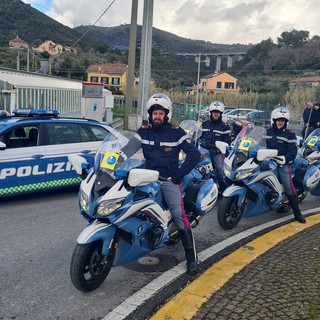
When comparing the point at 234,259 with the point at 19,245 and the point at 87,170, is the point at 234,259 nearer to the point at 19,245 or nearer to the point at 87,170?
the point at 87,170

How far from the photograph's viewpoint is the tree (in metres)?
96.2

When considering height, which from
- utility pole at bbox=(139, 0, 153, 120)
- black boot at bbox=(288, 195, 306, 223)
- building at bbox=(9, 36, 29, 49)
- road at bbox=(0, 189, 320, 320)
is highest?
building at bbox=(9, 36, 29, 49)

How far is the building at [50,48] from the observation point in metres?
87.0

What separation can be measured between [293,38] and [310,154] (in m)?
99.8

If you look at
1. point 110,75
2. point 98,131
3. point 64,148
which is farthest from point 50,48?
point 64,148

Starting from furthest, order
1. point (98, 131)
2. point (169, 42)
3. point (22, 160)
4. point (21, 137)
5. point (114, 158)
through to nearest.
Result: point (169, 42)
point (98, 131)
point (21, 137)
point (22, 160)
point (114, 158)

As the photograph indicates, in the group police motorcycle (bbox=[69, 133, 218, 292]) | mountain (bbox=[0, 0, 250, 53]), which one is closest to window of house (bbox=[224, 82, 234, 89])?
mountain (bbox=[0, 0, 250, 53])

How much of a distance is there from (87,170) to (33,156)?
3.04m

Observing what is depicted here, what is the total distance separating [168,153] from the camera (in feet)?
15.1

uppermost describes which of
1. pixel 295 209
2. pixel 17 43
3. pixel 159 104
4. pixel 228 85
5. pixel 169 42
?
pixel 169 42

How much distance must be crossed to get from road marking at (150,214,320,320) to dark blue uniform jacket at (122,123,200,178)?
3.76ft

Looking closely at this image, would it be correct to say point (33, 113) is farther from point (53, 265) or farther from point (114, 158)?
point (114, 158)

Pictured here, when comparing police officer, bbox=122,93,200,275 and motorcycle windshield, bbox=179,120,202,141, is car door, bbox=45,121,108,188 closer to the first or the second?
motorcycle windshield, bbox=179,120,202,141

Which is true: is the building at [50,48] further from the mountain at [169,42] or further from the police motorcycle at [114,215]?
the police motorcycle at [114,215]
